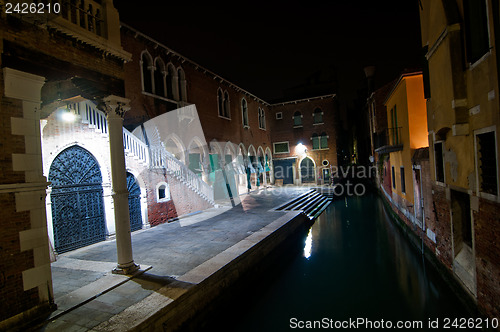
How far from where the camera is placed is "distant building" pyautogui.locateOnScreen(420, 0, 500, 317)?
412 cm

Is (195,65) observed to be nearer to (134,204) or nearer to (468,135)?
(134,204)

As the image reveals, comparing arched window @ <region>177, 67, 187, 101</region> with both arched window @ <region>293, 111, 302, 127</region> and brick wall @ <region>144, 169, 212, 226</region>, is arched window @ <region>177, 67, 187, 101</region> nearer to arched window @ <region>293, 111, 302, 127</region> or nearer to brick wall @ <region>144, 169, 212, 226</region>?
brick wall @ <region>144, 169, 212, 226</region>

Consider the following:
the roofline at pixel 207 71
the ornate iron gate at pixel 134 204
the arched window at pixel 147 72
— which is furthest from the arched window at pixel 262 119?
the ornate iron gate at pixel 134 204

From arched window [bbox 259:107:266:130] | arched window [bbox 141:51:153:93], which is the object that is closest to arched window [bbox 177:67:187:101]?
arched window [bbox 141:51:153:93]

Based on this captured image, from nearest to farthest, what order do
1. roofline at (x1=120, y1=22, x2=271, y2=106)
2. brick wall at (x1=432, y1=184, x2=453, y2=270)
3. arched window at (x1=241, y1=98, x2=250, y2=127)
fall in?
1. brick wall at (x1=432, y1=184, x2=453, y2=270)
2. roofline at (x1=120, y1=22, x2=271, y2=106)
3. arched window at (x1=241, y1=98, x2=250, y2=127)

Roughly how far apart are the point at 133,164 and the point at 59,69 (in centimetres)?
512

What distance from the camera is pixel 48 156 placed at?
701 centimetres

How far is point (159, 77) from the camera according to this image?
1307 cm

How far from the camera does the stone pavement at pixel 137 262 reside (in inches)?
163

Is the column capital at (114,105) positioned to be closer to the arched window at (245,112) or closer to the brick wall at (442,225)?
the brick wall at (442,225)

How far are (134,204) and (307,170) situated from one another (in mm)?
18837

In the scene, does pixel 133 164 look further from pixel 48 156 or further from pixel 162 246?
pixel 162 246

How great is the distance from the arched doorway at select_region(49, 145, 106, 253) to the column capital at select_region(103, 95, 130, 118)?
312 centimetres

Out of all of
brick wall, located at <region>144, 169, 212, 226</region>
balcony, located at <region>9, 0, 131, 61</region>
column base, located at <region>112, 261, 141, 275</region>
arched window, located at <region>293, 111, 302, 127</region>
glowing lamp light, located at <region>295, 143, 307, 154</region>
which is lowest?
column base, located at <region>112, 261, 141, 275</region>
